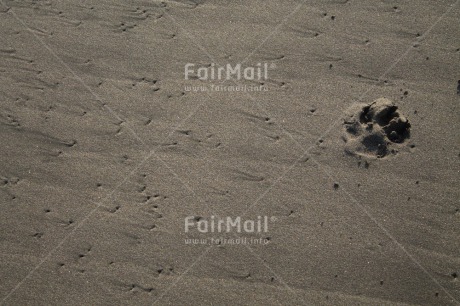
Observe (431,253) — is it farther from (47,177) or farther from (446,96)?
(47,177)

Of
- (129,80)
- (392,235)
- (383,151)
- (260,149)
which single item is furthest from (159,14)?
(392,235)

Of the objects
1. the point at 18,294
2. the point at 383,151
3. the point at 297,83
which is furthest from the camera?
the point at 297,83
